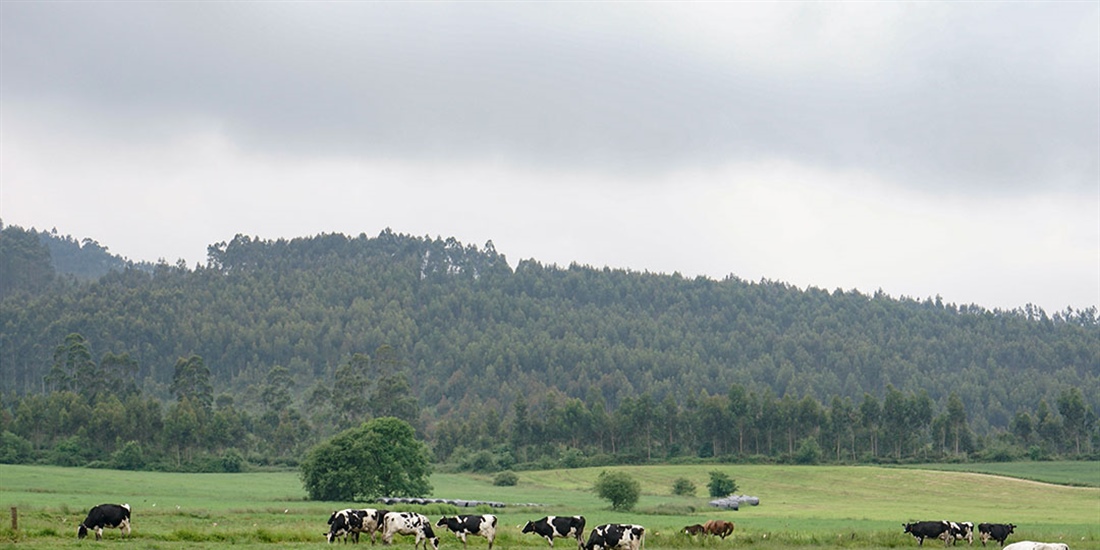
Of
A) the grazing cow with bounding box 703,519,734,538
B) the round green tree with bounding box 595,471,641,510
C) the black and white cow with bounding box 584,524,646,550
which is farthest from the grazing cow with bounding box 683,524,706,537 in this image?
the round green tree with bounding box 595,471,641,510

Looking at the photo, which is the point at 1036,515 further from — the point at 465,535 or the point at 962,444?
the point at 962,444

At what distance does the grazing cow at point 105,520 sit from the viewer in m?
40.4

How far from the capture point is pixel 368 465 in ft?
292

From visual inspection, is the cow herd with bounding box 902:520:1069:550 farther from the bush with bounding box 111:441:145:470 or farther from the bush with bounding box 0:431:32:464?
the bush with bounding box 0:431:32:464

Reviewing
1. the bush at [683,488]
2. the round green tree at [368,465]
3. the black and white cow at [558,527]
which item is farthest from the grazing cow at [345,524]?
the bush at [683,488]

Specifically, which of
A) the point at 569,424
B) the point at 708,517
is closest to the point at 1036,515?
the point at 708,517

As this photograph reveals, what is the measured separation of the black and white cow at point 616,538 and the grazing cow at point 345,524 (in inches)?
375

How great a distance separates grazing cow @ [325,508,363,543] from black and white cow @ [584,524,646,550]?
9.52 meters

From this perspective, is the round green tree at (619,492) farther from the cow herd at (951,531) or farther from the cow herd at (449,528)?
the cow herd at (951,531)

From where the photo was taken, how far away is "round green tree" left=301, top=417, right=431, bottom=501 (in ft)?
287

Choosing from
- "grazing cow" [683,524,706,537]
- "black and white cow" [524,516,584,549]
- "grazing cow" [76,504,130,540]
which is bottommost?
"grazing cow" [683,524,706,537]

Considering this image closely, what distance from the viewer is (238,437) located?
167750mm

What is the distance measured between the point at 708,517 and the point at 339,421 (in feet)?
444

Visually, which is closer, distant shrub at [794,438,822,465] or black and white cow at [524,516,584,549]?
black and white cow at [524,516,584,549]
